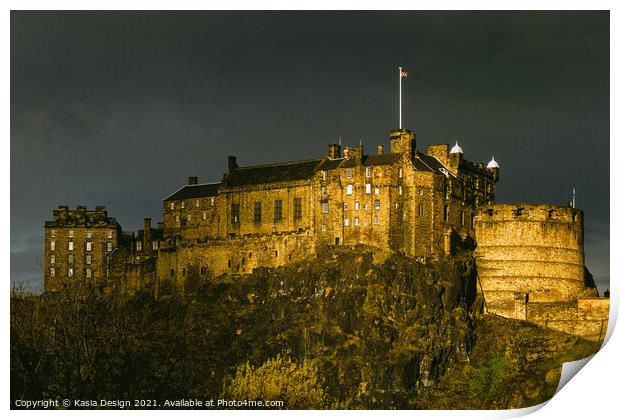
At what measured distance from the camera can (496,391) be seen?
86938 millimetres

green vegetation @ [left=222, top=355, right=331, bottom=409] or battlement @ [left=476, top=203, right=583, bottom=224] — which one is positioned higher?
battlement @ [left=476, top=203, right=583, bottom=224]

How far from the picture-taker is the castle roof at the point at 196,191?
331 ft

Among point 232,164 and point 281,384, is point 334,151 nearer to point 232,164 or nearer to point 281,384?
point 232,164

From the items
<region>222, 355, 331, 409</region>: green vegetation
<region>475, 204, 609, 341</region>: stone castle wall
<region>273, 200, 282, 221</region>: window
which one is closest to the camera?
<region>222, 355, 331, 409</region>: green vegetation

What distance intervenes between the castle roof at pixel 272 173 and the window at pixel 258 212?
1.47 m

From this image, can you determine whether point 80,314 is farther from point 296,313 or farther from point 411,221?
point 411,221

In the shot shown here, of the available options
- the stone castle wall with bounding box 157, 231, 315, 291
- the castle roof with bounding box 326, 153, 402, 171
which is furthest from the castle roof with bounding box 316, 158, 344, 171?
the stone castle wall with bounding box 157, 231, 315, 291

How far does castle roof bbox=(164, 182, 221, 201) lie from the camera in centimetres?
10075

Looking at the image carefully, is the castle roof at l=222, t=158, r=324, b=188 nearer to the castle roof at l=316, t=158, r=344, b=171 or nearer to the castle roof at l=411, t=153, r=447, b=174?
the castle roof at l=316, t=158, r=344, b=171

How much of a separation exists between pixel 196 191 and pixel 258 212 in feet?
20.1

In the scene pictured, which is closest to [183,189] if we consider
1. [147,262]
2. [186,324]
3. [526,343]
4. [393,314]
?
[147,262]

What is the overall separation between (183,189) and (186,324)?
40.5ft

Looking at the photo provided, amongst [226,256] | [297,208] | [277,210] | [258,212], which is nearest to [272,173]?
[258,212]

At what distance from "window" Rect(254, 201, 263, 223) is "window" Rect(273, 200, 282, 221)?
3.40 ft
